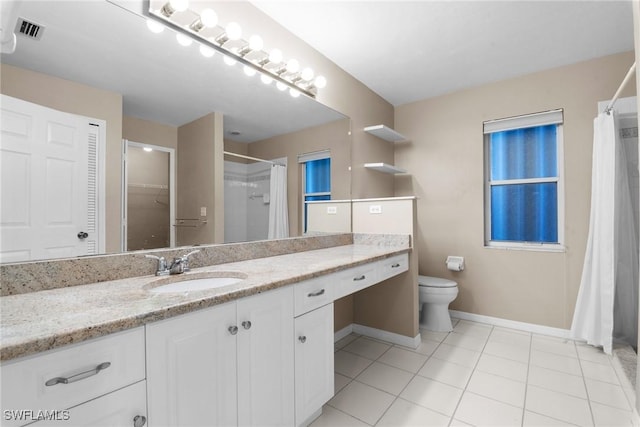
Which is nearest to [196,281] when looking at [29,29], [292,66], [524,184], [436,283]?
[29,29]

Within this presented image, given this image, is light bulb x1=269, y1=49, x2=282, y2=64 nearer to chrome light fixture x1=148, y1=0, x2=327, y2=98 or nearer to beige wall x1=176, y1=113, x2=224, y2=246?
chrome light fixture x1=148, y1=0, x2=327, y2=98

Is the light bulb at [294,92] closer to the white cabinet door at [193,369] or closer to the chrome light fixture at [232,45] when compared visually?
the chrome light fixture at [232,45]

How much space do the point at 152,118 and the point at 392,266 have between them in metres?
1.72

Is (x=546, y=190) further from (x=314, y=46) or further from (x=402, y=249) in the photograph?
(x=314, y=46)

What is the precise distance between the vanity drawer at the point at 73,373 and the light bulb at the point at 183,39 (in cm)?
137

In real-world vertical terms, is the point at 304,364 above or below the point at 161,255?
below

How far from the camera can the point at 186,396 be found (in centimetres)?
88

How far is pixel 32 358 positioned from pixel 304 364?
3.20 ft

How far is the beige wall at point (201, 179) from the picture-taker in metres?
1.46

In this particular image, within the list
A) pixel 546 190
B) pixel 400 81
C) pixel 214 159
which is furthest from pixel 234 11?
pixel 546 190

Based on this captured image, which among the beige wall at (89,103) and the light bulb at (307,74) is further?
the light bulb at (307,74)

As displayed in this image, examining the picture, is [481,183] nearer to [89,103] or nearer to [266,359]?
[266,359]

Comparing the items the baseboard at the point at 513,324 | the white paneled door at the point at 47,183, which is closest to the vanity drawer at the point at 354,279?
the white paneled door at the point at 47,183

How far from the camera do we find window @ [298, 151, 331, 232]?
7.38ft
